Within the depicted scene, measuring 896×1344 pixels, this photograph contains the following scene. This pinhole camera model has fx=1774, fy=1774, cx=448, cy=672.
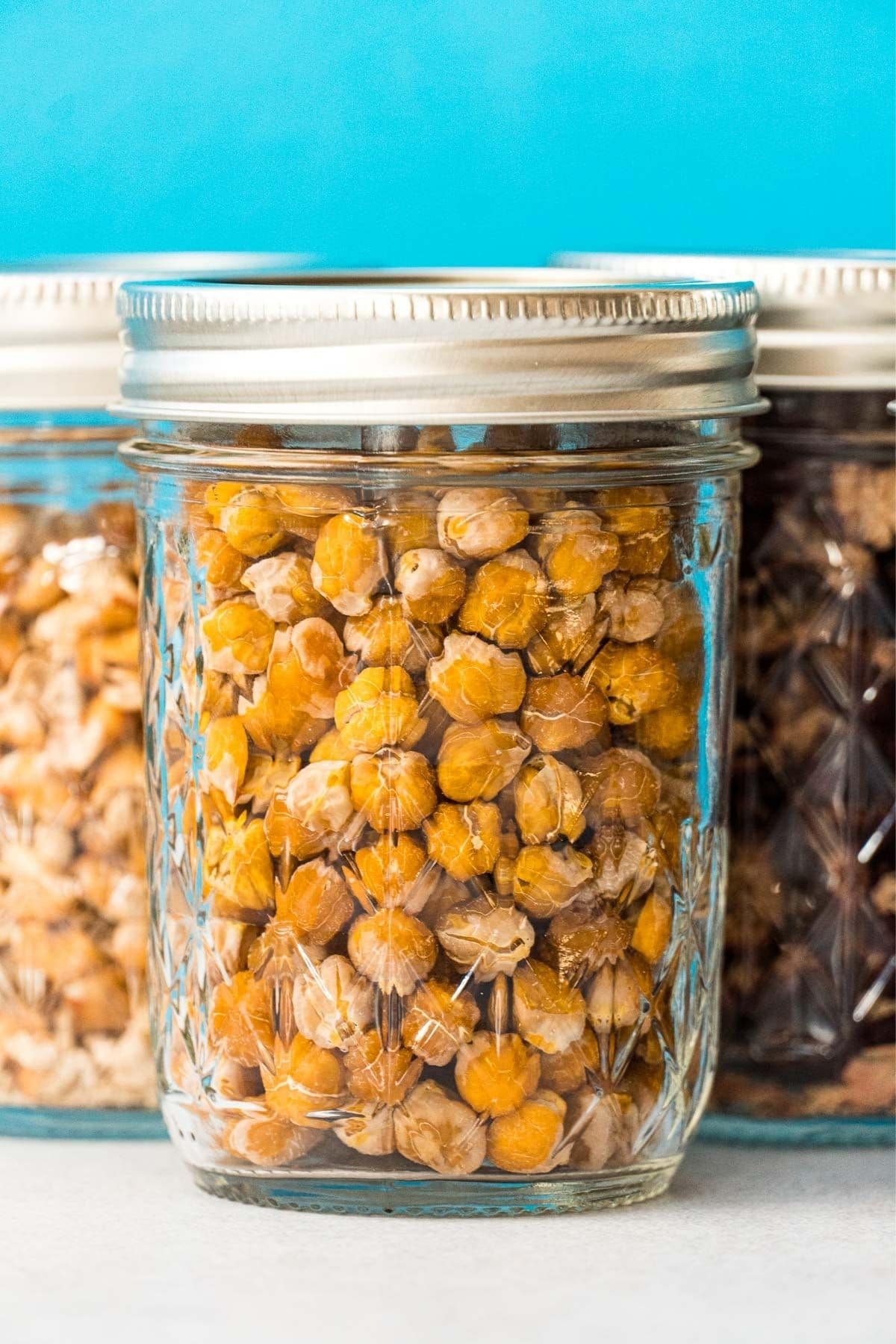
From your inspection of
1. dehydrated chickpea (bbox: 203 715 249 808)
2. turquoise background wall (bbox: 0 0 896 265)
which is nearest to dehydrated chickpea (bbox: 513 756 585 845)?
dehydrated chickpea (bbox: 203 715 249 808)

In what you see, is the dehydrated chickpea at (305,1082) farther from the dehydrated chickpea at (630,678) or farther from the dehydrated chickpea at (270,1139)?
the dehydrated chickpea at (630,678)

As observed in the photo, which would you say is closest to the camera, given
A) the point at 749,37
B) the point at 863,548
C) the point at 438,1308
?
the point at 438,1308

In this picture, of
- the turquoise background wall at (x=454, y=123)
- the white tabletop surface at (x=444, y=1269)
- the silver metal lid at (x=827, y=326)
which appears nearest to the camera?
the white tabletop surface at (x=444, y=1269)

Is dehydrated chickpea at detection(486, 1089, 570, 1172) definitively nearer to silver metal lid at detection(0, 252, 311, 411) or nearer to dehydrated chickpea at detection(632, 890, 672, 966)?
dehydrated chickpea at detection(632, 890, 672, 966)

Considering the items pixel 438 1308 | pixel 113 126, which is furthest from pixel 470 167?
pixel 438 1308

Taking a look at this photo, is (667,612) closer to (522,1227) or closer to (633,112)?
(522,1227)

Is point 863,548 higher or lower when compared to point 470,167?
lower

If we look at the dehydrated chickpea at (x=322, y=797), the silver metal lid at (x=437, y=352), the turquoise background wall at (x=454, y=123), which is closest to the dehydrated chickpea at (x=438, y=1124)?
the dehydrated chickpea at (x=322, y=797)
